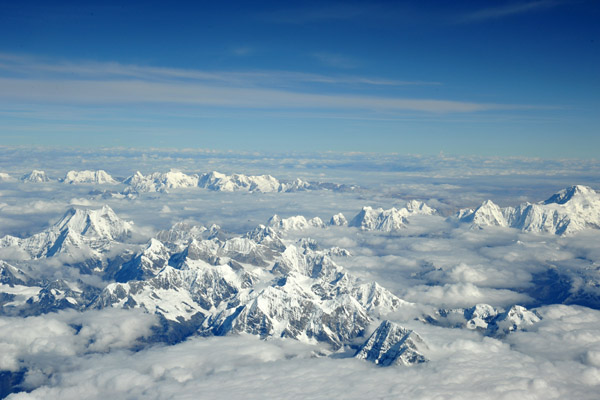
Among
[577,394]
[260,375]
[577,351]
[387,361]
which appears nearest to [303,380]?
[260,375]

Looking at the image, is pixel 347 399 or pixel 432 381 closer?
pixel 347 399

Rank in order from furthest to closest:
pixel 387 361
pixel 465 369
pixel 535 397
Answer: pixel 387 361, pixel 465 369, pixel 535 397

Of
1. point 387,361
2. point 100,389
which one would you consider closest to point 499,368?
point 387,361

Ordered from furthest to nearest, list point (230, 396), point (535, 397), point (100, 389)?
point (100, 389), point (230, 396), point (535, 397)

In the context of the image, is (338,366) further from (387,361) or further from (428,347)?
(428,347)

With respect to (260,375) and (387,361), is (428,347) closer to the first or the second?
(387,361)

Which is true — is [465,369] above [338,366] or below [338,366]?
above

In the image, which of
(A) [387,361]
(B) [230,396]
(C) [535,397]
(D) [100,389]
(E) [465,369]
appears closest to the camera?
(C) [535,397]

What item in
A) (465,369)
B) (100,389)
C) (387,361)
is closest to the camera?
(465,369)

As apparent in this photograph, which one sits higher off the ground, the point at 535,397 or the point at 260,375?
the point at 535,397
